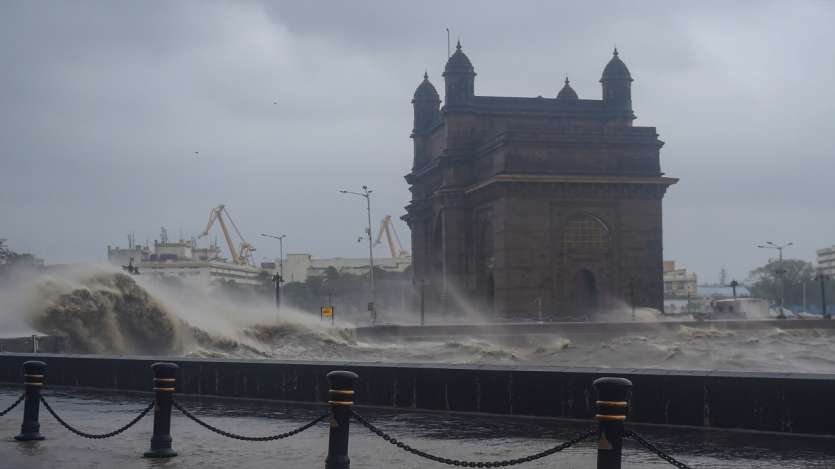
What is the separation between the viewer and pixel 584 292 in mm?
61438

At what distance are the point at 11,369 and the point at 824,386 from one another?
14.7 metres

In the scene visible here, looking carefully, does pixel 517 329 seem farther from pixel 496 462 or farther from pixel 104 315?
pixel 496 462

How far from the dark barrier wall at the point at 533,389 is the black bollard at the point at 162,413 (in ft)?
13.7

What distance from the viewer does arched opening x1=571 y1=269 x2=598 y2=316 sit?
60.7m

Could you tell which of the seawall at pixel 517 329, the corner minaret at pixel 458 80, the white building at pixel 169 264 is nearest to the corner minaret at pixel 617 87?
the corner minaret at pixel 458 80

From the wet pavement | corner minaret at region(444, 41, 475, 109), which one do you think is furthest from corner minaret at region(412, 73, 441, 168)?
the wet pavement

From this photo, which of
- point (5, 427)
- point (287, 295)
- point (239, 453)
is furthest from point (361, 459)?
point (287, 295)

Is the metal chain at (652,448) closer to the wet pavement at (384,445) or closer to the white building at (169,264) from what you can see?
the wet pavement at (384,445)

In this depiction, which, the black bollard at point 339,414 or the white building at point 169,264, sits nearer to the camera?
the black bollard at point 339,414

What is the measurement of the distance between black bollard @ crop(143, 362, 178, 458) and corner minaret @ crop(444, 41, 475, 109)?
55443 millimetres

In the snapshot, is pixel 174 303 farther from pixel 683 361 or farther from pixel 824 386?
pixel 824 386

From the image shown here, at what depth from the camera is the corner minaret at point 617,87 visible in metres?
67.2

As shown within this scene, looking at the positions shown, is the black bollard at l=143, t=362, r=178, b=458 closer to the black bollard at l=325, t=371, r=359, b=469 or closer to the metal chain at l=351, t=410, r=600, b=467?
the black bollard at l=325, t=371, r=359, b=469

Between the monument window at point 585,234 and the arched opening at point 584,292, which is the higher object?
the monument window at point 585,234
